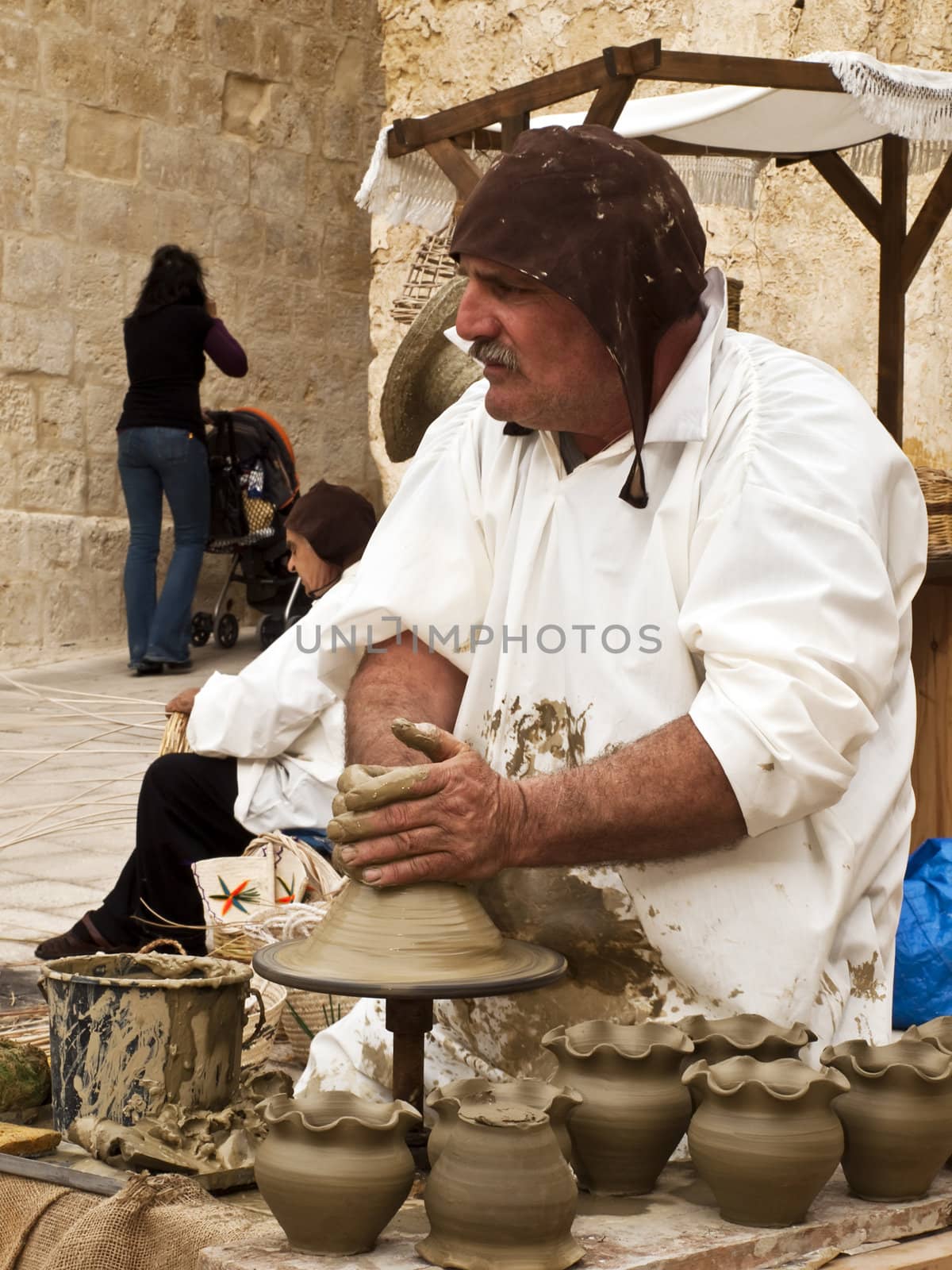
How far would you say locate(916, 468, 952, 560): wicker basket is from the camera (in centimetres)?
413

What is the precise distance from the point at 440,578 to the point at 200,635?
782 centimetres

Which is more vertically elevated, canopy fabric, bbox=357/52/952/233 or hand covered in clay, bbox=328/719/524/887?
canopy fabric, bbox=357/52/952/233

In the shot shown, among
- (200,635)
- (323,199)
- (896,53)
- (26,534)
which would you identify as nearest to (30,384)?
(26,534)

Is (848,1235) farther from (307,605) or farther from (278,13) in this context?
(278,13)

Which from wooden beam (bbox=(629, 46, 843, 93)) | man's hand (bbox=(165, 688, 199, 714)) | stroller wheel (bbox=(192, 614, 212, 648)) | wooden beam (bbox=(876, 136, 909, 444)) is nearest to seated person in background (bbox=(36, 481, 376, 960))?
man's hand (bbox=(165, 688, 199, 714))

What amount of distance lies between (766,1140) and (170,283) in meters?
7.76

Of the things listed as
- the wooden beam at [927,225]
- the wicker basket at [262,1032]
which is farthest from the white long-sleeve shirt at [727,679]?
the wooden beam at [927,225]

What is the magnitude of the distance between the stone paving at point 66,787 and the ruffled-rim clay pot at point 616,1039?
2.43 meters

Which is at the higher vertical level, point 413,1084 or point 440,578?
point 440,578

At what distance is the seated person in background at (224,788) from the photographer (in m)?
4.14

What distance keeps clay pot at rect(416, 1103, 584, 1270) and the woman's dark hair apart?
7.71 m

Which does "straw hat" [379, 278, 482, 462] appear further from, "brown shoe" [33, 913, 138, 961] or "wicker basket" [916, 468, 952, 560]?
"brown shoe" [33, 913, 138, 961]

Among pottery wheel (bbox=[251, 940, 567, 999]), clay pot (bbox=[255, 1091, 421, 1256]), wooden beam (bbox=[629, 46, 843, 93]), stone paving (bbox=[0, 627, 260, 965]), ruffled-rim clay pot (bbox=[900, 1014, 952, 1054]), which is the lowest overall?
stone paving (bbox=[0, 627, 260, 965])

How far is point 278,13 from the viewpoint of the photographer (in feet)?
36.1
